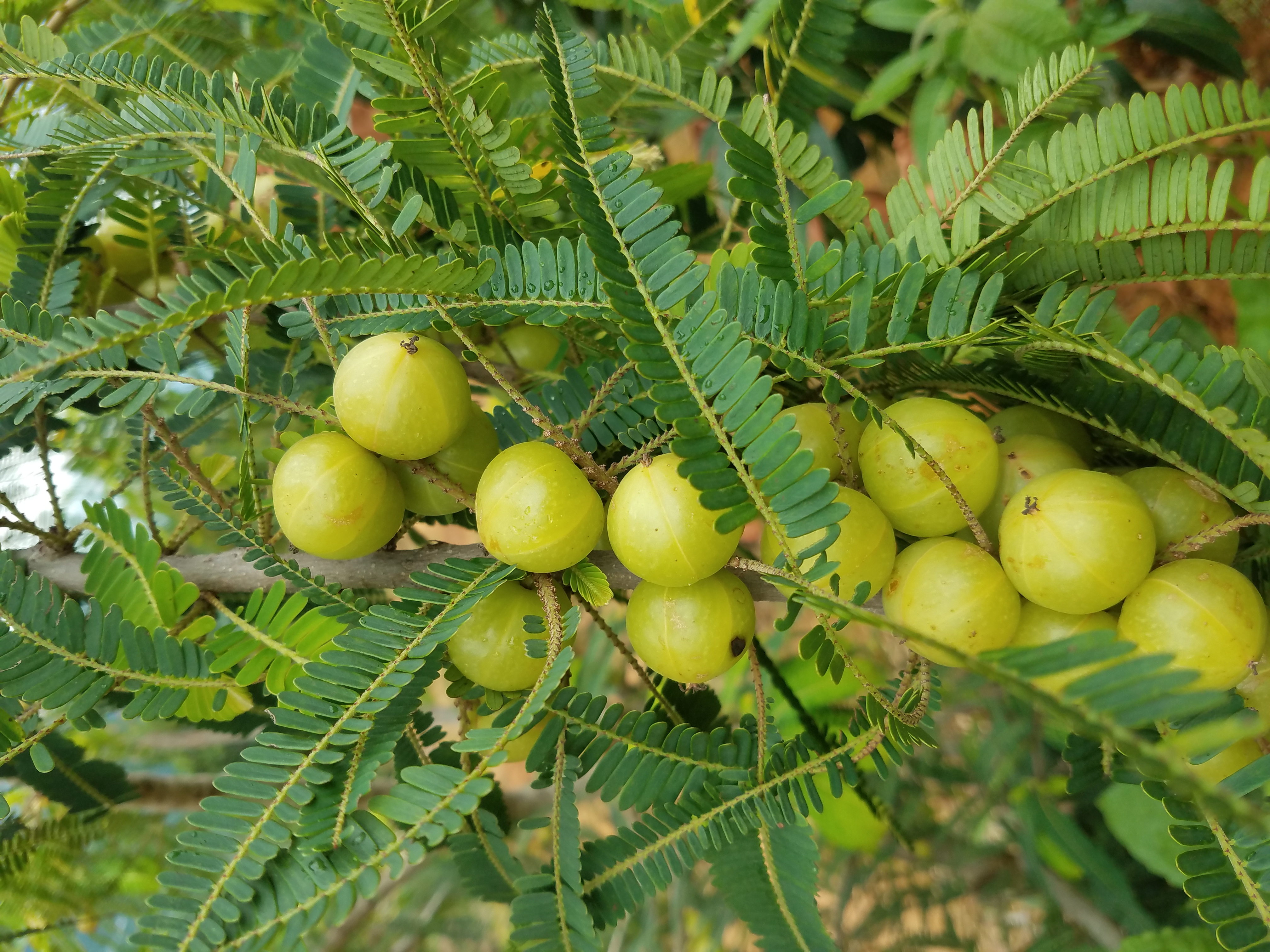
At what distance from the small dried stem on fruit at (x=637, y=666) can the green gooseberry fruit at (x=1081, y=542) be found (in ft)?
0.91

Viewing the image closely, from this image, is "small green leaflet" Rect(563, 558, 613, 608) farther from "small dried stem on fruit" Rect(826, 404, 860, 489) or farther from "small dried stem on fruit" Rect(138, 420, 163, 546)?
"small dried stem on fruit" Rect(138, 420, 163, 546)

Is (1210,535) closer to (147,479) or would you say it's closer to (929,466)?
(929,466)

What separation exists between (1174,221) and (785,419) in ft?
0.97

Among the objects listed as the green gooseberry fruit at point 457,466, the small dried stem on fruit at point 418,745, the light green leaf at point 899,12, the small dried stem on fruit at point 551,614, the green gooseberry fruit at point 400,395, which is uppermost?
the light green leaf at point 899,12

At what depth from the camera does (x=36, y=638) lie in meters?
0.48

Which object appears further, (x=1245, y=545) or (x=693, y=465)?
(x=1245, y=545)

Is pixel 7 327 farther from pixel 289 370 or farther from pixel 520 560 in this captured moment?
pixel 520 560

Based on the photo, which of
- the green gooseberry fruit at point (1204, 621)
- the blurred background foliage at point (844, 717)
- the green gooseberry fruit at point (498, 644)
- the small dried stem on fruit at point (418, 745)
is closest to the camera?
the green gooseberry fruit at point (1204, 621)

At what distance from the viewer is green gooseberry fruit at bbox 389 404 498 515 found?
0.53 metres

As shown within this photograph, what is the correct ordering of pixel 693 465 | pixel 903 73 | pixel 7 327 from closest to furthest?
1. pixel 693 465
2. pixel 7 327
3. pixel 903 73

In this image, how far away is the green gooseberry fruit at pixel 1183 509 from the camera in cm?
43

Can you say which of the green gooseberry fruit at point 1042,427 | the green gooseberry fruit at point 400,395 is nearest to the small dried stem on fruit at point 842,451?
the green gooseberry fruit at point 1042,427

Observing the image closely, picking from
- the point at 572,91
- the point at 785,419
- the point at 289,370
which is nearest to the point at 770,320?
the point at 785,419

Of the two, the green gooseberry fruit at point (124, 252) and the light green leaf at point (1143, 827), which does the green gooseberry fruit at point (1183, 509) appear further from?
the green gooseberry fruit at point (124, 252)
